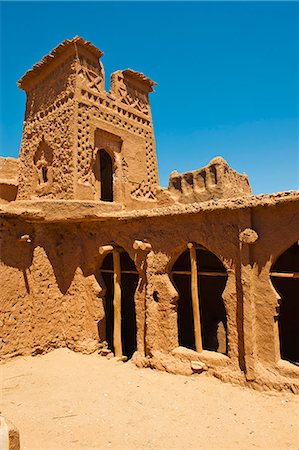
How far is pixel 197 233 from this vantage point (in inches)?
315

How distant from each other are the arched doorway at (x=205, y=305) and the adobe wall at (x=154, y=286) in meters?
3.36

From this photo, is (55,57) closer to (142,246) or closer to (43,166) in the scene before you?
(43,166)

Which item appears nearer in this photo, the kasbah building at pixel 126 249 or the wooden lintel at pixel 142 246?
the kasbah building at pixel 126 249

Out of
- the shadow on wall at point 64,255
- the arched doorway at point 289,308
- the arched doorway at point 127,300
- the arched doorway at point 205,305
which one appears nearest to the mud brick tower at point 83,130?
the shadow on wall at point 64,255

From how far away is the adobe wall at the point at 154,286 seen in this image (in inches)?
276

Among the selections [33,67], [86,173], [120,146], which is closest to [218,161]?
[120,146]

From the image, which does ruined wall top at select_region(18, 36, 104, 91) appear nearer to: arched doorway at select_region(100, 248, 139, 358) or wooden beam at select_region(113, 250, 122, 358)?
wooden beam at select_region(113, 250, 122, 358)

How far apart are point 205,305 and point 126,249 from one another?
5148 millimetres

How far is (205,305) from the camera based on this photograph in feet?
41.6

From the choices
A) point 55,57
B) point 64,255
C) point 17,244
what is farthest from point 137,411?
point 55,57

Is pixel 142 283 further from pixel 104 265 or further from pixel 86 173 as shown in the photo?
pixel 86 173

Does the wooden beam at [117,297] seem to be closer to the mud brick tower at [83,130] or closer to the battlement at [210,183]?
→ the mud brick tower at [83,130]

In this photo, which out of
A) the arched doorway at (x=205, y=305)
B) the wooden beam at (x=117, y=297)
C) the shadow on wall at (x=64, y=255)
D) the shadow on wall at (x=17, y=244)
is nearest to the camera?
the shadow on wall at (x=17, y=244)

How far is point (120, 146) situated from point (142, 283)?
593cm
